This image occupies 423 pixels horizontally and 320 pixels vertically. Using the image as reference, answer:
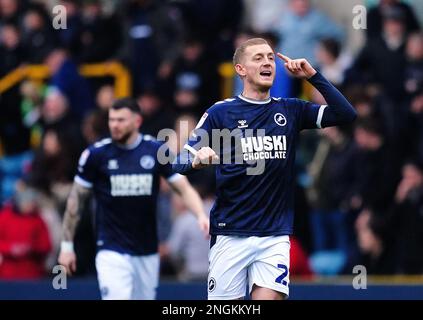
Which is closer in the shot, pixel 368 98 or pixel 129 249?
pixel 129 249

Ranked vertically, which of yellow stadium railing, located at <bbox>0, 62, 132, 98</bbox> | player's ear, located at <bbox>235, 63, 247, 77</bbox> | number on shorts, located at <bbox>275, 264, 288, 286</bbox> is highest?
yellow stadium railing, located at <bbox>0, 62, 132, 98</bbox>

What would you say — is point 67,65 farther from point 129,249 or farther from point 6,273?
point 129,249

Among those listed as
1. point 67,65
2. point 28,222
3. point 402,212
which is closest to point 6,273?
point 28,222

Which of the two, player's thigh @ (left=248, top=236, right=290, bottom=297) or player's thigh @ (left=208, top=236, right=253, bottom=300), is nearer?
player's thigh @ (left=248, top=236, right=290, bottom=297)

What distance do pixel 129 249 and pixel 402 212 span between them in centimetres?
382

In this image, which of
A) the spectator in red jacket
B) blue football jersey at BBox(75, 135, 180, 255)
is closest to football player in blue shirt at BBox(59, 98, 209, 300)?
blue football jersey at BBox(75, 135, 180, 255)

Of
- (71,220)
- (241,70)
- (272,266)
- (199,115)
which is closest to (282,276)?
(272,266)

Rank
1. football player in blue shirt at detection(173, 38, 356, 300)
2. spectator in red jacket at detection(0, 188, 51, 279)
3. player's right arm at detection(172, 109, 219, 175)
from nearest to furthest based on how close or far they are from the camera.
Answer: player's right arm at detection(172, 109, 219, 175)
football player in blue shirt at detection(173, 38, 356, 300)
spectator in red jacket at detection(0, 188, 51, 279)

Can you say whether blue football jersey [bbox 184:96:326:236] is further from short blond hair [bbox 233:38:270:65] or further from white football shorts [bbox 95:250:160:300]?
white football shorts [bbox 95:250:160:300]

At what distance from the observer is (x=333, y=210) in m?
17.2

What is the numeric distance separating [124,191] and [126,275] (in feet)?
2.68

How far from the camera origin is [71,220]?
13.8m

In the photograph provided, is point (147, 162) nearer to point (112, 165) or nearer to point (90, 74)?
point (112, 165)

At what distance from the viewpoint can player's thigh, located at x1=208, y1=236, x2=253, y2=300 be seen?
1151cm
